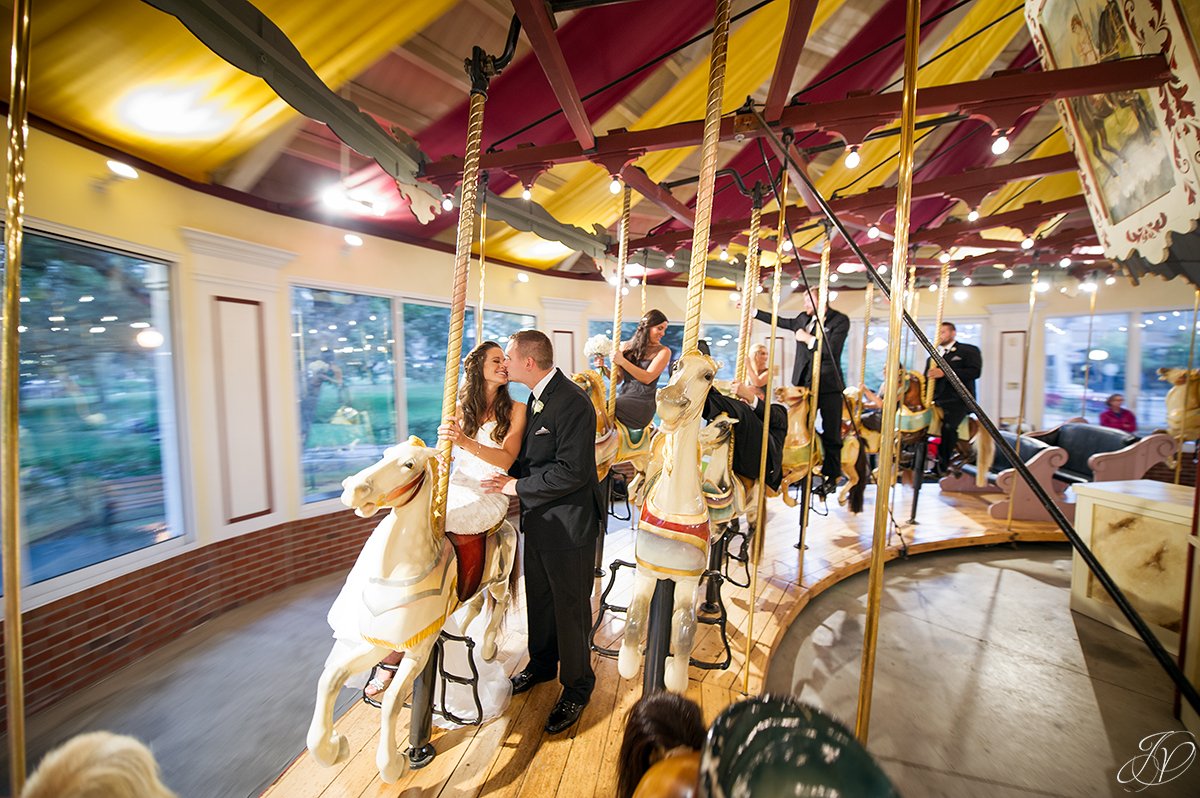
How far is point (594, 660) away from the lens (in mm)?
2387

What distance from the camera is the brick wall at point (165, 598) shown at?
2.16 m

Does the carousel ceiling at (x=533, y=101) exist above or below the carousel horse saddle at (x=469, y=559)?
above

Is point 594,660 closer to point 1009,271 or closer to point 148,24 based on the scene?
point 148,24

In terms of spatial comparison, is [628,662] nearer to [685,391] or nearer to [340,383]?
[685,391]

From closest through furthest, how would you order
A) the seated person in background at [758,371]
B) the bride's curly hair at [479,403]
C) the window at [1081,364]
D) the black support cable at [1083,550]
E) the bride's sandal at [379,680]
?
the black support cable at [1083,550] → the bride's curly hair at [479,403] → the bride's sandal at [379,680] → the seated person in background at [758,371] → the window at [1081,364]

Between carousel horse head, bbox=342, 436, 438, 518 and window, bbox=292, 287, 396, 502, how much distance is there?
2647 millimetres

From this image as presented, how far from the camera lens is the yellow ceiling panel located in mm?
1824

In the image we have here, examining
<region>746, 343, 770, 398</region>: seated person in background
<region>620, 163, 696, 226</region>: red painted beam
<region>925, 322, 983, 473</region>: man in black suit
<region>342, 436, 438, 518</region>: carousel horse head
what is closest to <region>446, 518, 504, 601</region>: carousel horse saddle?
<region>342, 436, 438, 518</region>: carousel horse head

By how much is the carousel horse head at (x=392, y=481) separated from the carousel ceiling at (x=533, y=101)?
1.56m

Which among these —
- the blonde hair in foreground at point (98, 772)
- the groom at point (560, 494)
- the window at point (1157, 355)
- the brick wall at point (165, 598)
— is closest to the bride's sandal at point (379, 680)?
the groom at point (560, 494)

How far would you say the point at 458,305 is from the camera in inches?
67.4

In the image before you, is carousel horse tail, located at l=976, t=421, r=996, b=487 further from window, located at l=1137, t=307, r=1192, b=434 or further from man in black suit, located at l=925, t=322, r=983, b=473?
window, located at l=1137, t=307, r=1192, b=434

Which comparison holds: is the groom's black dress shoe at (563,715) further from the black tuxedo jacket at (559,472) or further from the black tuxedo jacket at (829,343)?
the black tuxedo jacket at (829,343)

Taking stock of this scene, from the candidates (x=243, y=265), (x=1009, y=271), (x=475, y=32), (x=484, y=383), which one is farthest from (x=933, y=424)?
(x=243, y=265)
